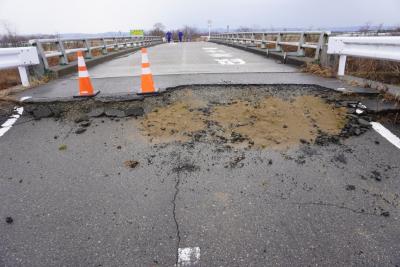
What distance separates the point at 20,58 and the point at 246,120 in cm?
548


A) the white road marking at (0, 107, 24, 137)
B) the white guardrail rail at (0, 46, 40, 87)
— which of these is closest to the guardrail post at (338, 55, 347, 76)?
the white road marking at (0, 107, 24, 137)

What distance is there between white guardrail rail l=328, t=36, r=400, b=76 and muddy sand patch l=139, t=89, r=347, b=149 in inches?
58.4

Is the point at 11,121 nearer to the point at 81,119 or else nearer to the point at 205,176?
the point at 81,119

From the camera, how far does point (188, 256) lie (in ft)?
6.65

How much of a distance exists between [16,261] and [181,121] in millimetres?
2877

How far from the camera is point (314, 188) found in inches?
110

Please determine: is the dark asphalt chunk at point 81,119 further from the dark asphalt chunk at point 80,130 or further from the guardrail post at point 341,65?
the guardrail post at point 341,65

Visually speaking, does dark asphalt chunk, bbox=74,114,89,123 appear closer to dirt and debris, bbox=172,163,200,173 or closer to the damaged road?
the damaged road

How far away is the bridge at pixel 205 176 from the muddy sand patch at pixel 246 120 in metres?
0.03

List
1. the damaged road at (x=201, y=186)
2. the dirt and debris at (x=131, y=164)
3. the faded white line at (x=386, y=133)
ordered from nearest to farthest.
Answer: the damaged road at (x=201, y=186) → the dirt and debris at (x=131, y=164) → the faded white line at (x=386, y=133)

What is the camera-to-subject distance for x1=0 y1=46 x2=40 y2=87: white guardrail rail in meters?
6.00

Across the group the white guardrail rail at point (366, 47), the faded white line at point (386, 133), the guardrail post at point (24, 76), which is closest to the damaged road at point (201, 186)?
the faded white line at point (386, 133)

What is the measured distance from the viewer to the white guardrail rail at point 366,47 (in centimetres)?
495

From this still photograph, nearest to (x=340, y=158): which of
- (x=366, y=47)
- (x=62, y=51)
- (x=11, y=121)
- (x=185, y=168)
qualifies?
(x=185, y=168)
